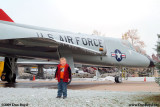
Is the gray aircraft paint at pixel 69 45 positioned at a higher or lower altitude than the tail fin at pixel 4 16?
lower

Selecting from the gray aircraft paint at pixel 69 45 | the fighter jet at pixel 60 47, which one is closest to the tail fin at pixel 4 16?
the fighter jet at pixel 60 47

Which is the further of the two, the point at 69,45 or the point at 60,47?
the point at 60,47

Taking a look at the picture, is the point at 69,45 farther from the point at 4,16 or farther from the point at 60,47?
the point at 4,16

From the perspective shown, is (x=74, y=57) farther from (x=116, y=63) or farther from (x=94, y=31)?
(x=94, y=31)

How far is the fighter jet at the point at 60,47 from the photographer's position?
10.2 metres

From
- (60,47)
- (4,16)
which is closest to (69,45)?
(60,47)

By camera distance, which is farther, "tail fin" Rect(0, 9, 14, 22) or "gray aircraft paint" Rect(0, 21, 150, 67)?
"tail fin" Rect(0, 9, 14, 22)

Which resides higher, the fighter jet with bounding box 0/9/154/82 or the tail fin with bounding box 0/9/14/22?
the tail fin with bounding box 0/9/14/22

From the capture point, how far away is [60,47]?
460 inches

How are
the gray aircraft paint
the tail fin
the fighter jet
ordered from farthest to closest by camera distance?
the tail fin
the fighter jet
the gray aircraft paint

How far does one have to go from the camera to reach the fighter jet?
1023 centimetres

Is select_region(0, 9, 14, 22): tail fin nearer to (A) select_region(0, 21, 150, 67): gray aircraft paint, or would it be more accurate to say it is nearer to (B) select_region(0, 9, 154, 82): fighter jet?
(B) select_region(0, 9, 154, 82): fighter jet

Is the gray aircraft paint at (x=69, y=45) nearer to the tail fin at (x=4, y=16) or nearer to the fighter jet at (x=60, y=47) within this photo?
the fighter jet at (x=60, y=47)

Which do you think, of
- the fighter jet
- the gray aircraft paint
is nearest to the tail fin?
the fighter jet
